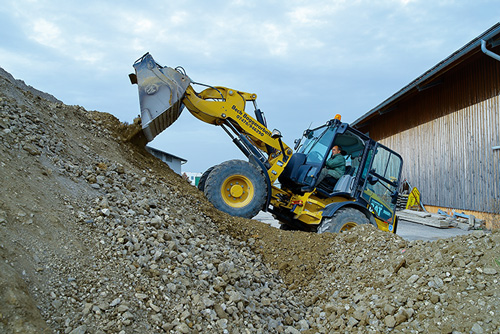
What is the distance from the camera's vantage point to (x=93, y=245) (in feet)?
11.8

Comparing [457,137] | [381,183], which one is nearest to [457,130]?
[457,137]

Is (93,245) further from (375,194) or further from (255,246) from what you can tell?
(375,194)

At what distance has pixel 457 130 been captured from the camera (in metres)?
11.9

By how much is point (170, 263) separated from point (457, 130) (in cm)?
1111

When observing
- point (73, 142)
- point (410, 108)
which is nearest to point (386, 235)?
point (73, 142)

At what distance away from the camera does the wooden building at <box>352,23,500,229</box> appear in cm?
1024

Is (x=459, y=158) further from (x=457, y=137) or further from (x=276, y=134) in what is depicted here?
(x=276, y=134)

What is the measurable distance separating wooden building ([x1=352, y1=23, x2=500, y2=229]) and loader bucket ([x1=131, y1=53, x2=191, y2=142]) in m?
7.44

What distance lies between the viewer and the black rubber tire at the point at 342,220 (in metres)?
6.95

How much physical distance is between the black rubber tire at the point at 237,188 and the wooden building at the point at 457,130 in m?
6.58

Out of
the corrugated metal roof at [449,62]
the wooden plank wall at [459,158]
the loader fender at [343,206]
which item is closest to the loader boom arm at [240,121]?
the loader fender at [343,206]

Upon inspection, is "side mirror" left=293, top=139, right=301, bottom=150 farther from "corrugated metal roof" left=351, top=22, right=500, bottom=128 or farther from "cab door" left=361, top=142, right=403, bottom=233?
"corrugated metal roof" left=351, top=22, right=500, bottom=128

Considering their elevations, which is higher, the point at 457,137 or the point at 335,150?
the point at 457,137

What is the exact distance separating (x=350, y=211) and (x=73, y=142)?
195 inches
